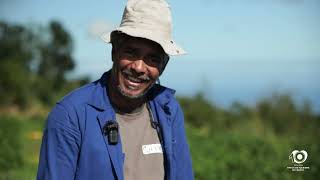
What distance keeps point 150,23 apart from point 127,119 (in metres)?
0.36

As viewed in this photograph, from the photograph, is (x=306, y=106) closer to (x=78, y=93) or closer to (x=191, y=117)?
(x=191, y=117)

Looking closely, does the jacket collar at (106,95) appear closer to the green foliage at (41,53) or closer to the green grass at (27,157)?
the green grass at (27,157)

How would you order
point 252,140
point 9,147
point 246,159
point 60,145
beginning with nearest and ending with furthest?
point 60,145 → point 246,159 → point 252,140 → point 9,147

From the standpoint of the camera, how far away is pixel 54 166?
1.81 meters

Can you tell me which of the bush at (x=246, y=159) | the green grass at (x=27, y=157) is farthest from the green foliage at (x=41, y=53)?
the bush at (x=246, y=159)

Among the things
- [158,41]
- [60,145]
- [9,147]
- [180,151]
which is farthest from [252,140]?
[60,145]

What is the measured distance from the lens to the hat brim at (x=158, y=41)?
6.26ft

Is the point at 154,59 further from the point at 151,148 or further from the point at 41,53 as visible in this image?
the point at 41,53

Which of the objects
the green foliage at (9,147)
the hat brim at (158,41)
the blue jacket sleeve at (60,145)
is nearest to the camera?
the blue jacket sleeve at (60,145)

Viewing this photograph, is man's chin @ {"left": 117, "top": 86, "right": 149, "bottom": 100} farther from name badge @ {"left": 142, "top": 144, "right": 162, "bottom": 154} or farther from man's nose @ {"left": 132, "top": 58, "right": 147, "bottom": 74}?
name badge @ {"left": 142, "top": 144, "right": 162, "bottom": 154}

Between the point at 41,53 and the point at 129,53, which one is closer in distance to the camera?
the point at 129,53

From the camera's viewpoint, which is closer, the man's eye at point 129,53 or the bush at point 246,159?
the man's eye at point 129,53

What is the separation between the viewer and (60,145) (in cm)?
181

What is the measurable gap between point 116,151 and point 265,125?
1156cm
